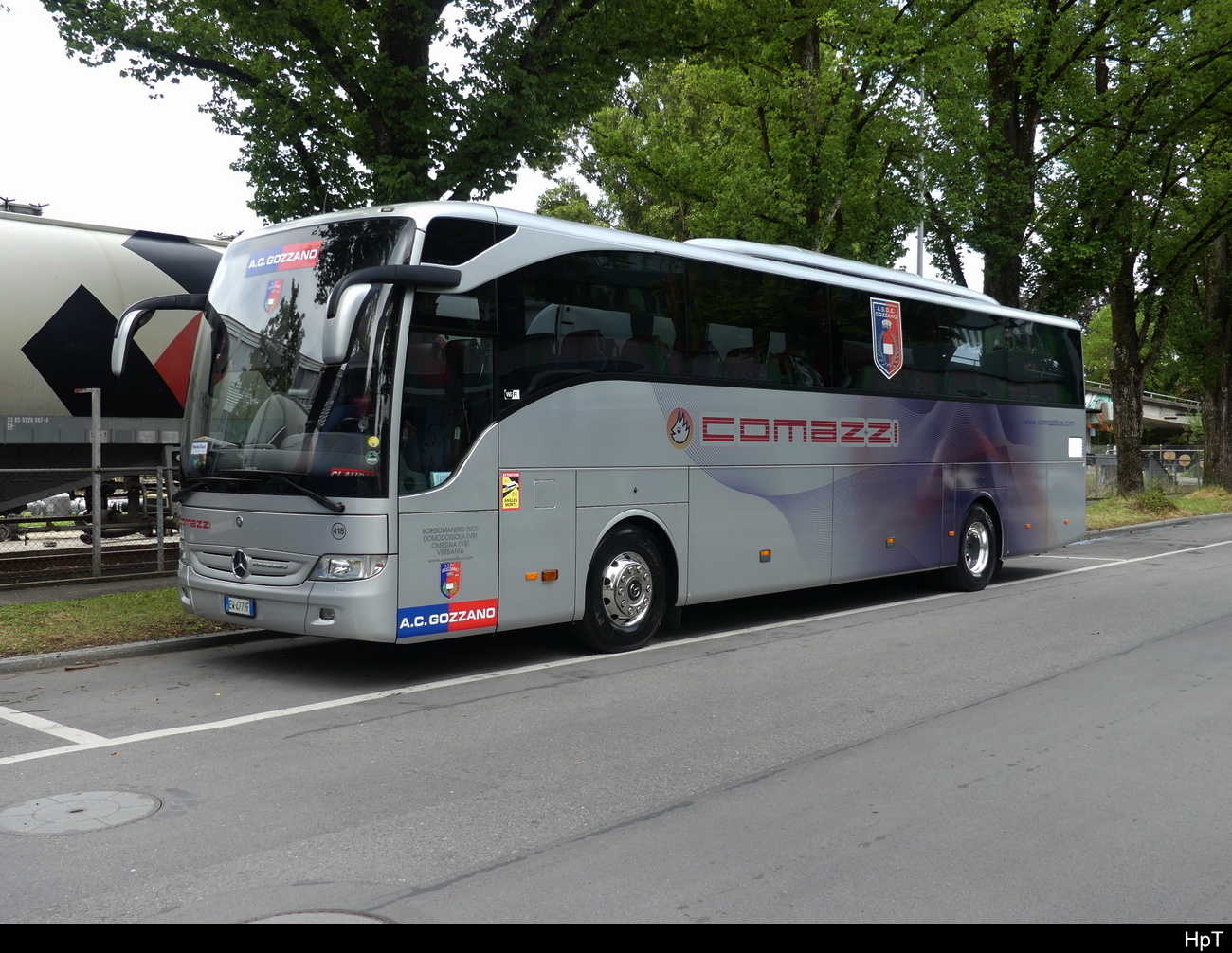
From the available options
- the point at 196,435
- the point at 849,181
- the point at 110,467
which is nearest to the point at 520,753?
the point at 196,435

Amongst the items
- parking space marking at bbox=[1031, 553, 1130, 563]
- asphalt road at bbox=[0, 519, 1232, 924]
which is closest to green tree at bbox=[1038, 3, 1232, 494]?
parking space marking at bbox=[1031, 553, 1130, 563]

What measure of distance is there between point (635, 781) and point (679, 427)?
4897 mm

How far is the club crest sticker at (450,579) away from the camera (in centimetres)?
824

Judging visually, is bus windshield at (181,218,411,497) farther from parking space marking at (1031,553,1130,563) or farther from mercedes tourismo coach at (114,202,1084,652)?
parking space marking at (1031,553,1130,563)

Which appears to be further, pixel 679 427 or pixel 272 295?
pixel 679 427

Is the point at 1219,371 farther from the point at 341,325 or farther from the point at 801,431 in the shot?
the point at 341,325

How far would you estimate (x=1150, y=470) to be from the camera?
1432 inches

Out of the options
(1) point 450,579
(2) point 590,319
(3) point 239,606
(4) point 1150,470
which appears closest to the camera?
(1) point 450,579

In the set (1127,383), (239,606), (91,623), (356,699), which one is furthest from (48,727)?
(1127,383)

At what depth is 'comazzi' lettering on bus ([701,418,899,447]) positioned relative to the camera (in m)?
10.7

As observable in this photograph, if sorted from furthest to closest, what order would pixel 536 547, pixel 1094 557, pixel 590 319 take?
1. pixel 1094 557
2. pixel 590 319
3. pixel 536 547

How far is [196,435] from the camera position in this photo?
883 cm

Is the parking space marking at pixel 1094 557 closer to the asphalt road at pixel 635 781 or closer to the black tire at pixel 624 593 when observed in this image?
the asphalt road at pixel 635 781

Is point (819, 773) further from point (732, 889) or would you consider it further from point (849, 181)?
point (849, 181)
